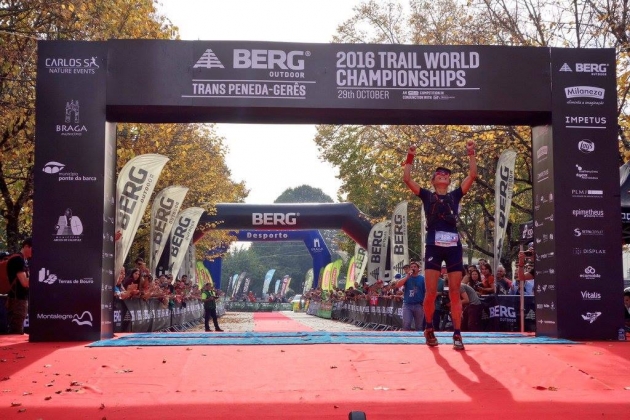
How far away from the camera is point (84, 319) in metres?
10.2

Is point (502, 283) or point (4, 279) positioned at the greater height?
point (4, 279)

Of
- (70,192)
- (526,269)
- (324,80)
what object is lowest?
(526,269)

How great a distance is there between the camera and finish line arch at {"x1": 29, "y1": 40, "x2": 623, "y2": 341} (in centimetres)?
1039

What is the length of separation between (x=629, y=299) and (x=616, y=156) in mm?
5411

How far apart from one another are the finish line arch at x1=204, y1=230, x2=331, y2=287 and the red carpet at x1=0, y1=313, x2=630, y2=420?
3645cm

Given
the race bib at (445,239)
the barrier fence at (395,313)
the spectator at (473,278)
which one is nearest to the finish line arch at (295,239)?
the barrier fence at (395,313)

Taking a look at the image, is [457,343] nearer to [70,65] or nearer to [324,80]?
[324,80]

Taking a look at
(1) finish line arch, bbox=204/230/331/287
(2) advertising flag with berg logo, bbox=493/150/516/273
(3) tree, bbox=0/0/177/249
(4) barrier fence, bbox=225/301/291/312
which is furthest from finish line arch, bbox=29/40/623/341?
(4) barrier fence, bbox=225/301/291/312

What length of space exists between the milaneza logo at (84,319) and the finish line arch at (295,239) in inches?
1340

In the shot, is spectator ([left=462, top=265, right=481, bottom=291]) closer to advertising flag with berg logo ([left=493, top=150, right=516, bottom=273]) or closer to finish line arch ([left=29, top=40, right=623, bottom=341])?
advertising flag with berg logo ([left=493, top=150, right=516, bottom=273])

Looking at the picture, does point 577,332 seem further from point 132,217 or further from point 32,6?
point 32,6

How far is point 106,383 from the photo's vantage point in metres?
6.52

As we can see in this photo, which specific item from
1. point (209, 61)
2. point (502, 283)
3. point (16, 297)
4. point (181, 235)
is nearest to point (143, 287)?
point (16, 297)

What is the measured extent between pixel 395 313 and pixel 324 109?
13303 millimetres
